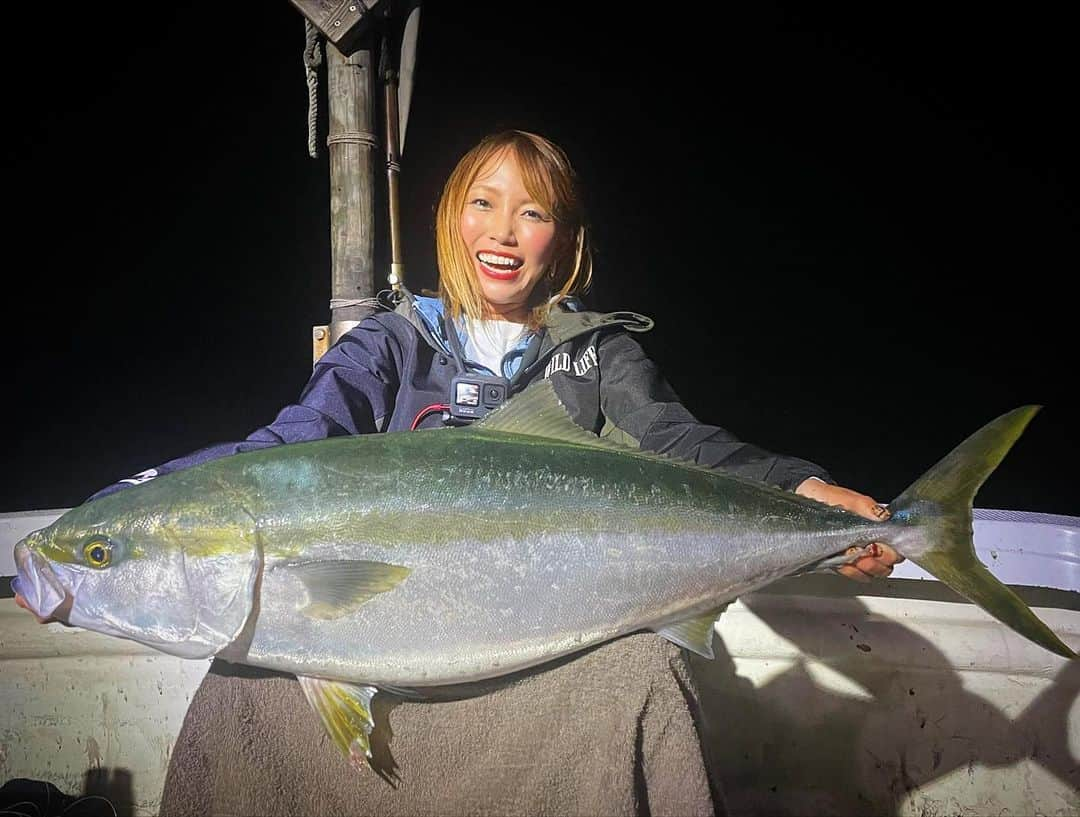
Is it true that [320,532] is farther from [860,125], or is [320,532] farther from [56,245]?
[860,125]

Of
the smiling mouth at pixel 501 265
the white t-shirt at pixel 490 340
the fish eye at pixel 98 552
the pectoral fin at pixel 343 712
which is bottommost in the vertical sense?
the pectoral fin at pixel 343 712

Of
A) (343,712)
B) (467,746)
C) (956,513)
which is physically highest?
(956,513)

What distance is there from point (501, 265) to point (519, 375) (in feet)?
1.27

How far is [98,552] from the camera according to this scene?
1332mm

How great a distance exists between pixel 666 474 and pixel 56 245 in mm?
14644

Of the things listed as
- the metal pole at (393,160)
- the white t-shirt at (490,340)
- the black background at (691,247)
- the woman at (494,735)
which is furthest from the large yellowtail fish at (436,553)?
the black background at (691,247)

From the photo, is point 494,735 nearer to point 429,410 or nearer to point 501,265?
point 429,410

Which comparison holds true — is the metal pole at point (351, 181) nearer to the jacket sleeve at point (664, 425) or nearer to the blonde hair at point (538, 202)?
the blonde hair at point (538, 202)

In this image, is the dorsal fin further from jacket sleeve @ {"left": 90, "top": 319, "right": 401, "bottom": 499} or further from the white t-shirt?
the white t-shirt

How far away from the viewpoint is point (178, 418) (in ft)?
36.5

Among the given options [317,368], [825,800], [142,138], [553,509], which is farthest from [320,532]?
[142,138]

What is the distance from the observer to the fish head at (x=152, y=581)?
1.31m

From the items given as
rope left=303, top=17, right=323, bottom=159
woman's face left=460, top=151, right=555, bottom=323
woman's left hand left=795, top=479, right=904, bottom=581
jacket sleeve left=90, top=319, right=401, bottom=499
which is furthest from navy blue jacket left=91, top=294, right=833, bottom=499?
rope left=303, top=17, right=323, bottom=159

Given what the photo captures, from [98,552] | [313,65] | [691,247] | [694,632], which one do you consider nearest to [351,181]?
[313,65]
